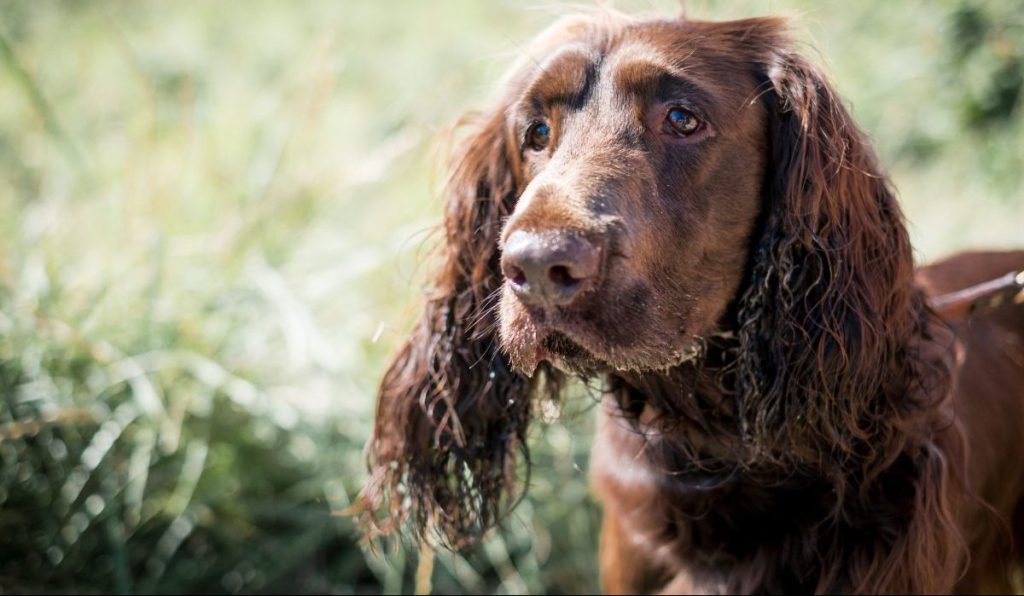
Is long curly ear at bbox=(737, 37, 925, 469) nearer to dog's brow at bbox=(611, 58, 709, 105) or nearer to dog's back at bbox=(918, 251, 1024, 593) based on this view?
dog's brow at bbox=(611, 58, 709, 105)

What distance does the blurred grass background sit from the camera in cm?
340

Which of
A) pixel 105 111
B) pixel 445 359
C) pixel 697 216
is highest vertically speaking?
pixel 697 216

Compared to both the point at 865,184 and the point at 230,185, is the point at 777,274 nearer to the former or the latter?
the point at 865,184

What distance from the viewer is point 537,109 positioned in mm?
2359

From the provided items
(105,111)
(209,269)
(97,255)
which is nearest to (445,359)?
(209,269)

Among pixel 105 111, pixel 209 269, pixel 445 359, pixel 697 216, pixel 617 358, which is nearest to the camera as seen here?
pixel 617 358

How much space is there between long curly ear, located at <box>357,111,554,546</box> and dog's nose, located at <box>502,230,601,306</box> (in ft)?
1.99

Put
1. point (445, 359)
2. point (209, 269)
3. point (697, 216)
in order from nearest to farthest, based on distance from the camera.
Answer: point (697, 216), point (445, 359), point (209, 269)

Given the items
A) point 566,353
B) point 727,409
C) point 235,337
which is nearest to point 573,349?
point 566,353

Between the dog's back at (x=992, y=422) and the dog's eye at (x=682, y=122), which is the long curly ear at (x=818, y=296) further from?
the dog's back at (x=992, y=422)

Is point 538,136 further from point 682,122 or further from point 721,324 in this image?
point 721,324

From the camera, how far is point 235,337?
155 inches

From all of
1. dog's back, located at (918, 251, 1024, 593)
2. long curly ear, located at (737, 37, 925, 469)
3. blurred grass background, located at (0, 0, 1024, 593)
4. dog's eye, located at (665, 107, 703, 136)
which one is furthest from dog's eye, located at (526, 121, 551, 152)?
dog's back, located at (918, 251, 1024, 593)

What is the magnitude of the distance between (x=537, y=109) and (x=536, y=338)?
2.24ft
